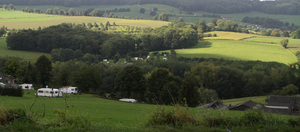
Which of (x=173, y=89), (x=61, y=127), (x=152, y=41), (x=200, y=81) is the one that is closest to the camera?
(x=61, y=127)

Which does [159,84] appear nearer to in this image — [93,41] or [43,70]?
[43,70]

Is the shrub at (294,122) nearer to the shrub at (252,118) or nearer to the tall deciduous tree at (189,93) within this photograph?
the shrub at (252,118)

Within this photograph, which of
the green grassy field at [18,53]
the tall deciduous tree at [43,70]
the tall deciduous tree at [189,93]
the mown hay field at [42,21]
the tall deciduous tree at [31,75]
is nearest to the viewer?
the tall deciduous tree at [189,93]

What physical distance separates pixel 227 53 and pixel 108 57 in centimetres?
5312

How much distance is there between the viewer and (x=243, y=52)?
116 m

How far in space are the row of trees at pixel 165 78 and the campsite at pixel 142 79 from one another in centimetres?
21

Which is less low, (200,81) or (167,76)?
(167,76)

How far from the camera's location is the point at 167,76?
2083 inches

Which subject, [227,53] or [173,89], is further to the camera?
[227,53]

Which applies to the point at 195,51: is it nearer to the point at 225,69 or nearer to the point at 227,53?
the point at 227,53

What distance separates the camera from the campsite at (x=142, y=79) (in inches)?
439

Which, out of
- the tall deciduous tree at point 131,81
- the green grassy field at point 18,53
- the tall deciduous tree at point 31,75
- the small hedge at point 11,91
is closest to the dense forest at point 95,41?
the green grassy field at point 18,53

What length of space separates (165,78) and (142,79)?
4.68m

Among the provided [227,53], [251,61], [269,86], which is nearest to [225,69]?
[269,86]
